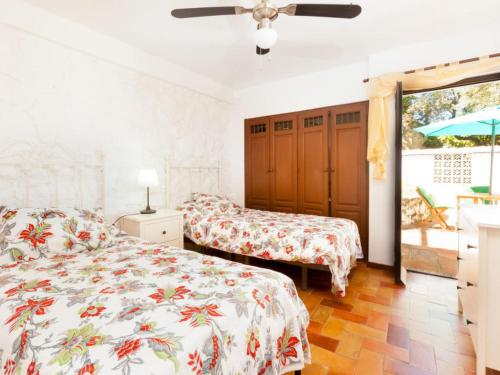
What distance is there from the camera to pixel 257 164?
4.32 metres

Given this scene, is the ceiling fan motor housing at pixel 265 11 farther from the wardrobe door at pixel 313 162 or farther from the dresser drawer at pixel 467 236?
the wardrobe door at pixel 313 162

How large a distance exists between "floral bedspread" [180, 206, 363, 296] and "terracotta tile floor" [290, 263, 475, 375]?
0.25m

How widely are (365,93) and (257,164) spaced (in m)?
1.90

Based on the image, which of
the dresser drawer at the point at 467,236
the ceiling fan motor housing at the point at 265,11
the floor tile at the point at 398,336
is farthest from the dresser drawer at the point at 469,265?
the ceiling fan motor housing at the point at 265,11

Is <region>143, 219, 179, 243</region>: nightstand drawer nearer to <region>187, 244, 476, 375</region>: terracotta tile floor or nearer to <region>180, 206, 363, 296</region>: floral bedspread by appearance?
<region>180, 206, 363, 296</region>: floral bedspread

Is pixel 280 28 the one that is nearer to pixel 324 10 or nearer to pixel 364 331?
pixel 324 10

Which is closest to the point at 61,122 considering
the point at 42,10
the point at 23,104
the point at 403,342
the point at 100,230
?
the point at 23,104

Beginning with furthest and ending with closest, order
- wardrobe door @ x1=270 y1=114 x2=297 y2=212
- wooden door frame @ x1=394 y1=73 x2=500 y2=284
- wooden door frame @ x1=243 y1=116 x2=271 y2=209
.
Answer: wooden door frame @ x1=243 y1=116 x2=271 y2=209, wardrobe door @ x1=270 y1=114 x2=297 y2=212, wooden door frame @ x1=394 y1=73 x2=500 y2=284

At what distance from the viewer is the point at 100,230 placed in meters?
1.89

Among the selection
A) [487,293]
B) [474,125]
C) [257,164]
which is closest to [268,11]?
[487,293]

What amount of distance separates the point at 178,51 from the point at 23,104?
1.65 m

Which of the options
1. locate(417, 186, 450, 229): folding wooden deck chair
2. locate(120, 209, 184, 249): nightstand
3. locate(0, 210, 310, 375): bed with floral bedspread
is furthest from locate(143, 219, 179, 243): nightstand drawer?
locate(417, 186, 450, 229): folding wooden deck chair

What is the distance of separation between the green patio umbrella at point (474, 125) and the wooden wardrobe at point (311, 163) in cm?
121

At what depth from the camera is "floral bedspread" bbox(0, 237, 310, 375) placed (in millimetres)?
757
